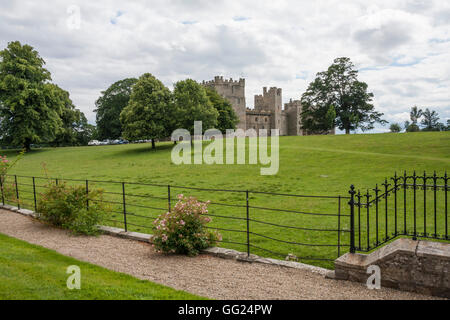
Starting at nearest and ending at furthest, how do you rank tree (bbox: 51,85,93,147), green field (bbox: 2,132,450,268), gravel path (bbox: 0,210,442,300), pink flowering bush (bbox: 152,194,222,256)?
gravel path (bbox: 0,210,442,300), pink flowering bush (bbox: 152,194,222,256), green field (bbox: 2,132,450,268), tree (bbox: 51,85,93,147)

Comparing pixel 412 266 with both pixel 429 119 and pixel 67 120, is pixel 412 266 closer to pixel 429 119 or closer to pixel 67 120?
pixel 67 120

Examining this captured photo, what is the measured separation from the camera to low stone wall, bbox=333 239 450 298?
5.11 m

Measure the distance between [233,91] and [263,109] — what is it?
14788 mm

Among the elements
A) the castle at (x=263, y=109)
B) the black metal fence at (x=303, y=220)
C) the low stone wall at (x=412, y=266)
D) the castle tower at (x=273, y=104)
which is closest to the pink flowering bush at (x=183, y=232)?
the black metal fence at (x=303, y=220)

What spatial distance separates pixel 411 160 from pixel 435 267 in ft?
67.7

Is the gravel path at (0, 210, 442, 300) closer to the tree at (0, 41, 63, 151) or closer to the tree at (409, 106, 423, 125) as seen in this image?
the tree at (0, 41, 63, 151)

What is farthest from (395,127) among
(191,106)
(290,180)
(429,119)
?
(290,180)

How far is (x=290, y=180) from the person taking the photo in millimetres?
19906

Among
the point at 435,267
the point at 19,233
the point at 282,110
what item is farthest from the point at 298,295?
the point at 282,110

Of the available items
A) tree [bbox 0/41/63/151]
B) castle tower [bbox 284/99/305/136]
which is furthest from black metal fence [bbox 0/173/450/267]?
castle tower [bbox 284/99/305/136]

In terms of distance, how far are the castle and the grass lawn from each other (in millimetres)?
79170

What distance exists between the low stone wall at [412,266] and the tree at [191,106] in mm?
36350
